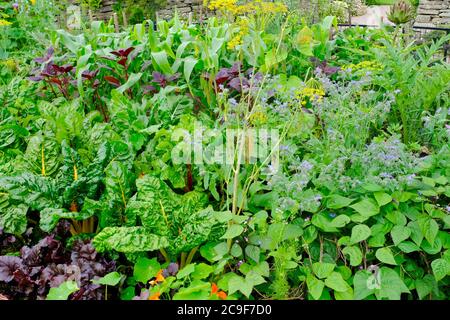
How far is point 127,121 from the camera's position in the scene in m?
2.57

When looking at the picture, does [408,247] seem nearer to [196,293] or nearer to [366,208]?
[366,208]

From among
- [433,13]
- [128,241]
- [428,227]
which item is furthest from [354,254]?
[433,13]

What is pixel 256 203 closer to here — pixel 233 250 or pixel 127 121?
pixel 233 250

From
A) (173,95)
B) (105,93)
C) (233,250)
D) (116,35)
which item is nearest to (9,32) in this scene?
(116,35)

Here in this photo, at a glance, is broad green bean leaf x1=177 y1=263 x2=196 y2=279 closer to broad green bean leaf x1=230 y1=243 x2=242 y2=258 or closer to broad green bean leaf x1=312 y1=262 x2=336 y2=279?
broad green bean leaf x1=230 y1=243 x2=242 y2=258

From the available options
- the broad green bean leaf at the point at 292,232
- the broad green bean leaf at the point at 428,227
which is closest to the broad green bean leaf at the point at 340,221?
the broad green bean leaf at the point at 292,232

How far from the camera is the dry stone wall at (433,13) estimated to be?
10758 millimetres

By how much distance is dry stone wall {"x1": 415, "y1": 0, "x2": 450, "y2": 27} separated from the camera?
10.8m

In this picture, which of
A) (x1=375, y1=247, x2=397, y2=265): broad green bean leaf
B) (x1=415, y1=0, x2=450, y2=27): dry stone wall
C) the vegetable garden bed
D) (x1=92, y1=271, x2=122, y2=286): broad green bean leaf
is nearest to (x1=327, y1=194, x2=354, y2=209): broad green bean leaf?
the vegetable garden bed

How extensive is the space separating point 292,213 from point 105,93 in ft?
6.19

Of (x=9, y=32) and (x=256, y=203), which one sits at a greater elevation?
(x=9, y=32)

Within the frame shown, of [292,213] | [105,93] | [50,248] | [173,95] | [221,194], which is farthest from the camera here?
[105,93]

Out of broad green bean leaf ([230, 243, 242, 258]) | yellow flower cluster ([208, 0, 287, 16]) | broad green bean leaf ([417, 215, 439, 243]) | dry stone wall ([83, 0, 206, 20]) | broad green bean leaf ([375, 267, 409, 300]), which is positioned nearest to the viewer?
broad green bean leaf ([375, 267, 409, 300])

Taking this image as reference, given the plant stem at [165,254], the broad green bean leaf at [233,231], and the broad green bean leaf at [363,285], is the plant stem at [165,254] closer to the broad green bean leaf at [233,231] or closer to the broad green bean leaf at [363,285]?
the broad green bean leaf at [233,231]
